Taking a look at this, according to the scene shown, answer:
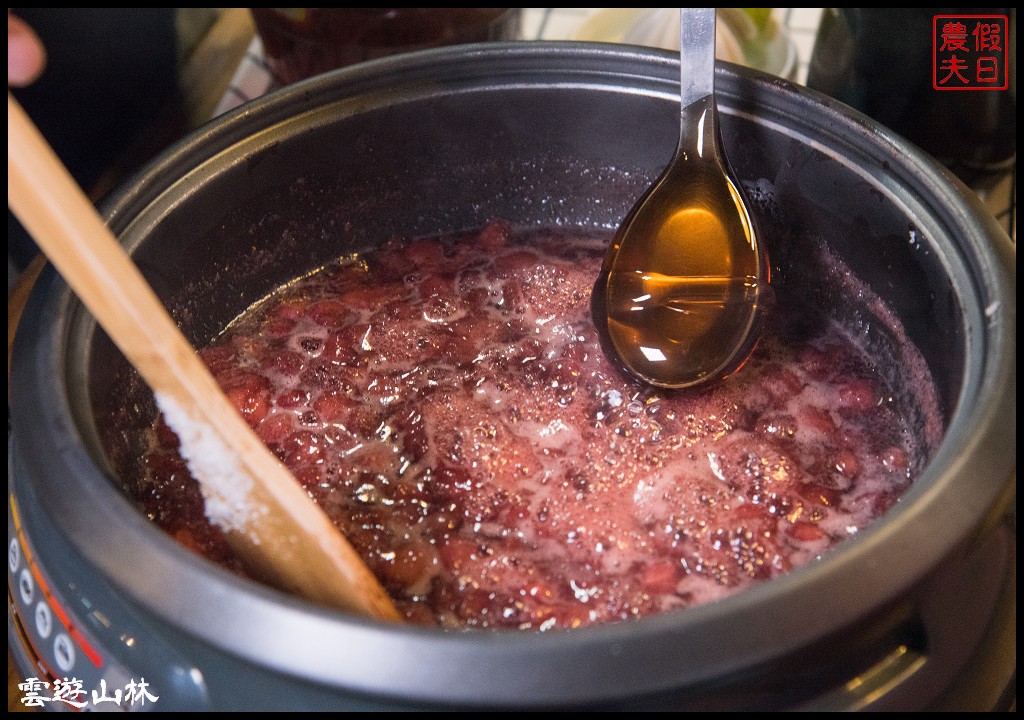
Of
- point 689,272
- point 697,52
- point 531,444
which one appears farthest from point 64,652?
point 697,52

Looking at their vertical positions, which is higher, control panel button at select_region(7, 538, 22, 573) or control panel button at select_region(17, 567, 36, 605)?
control panel button at select_region(7, 538, 22, 573)

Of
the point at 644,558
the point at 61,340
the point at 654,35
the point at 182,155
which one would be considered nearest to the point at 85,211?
the point at 61,340

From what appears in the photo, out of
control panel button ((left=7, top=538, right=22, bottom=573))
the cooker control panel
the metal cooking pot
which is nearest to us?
the metal cooking pot

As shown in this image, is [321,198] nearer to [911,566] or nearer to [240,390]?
[240,390]

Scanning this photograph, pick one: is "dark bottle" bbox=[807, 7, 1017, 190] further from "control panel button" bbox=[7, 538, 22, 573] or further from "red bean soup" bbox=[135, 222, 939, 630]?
"control panel button" bbox=[7, 538, 22, 573]

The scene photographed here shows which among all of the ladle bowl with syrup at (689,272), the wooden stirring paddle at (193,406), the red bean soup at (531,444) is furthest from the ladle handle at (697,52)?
the wooden stirring paddle at (193,406)

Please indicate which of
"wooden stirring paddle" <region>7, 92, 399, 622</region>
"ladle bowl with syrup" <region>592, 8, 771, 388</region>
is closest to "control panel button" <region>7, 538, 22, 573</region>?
"wooden stirring paddle" <region>7, 92, 399, 622</region>

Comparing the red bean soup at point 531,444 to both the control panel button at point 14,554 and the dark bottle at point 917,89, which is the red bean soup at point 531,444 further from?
the dark bottle at point 917,89
